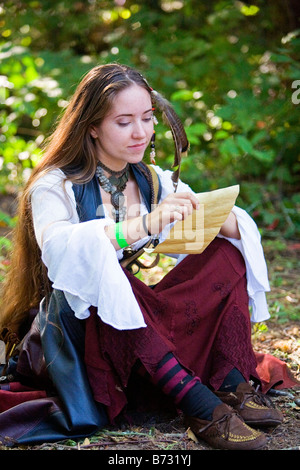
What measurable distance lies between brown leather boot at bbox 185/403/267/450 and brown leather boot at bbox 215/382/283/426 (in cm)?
9

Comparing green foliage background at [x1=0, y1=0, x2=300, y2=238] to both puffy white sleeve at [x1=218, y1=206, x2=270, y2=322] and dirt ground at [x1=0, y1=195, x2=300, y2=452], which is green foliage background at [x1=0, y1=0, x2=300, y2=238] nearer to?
dirt ground at [x1=0, y1=195, x2=300, y2=452]

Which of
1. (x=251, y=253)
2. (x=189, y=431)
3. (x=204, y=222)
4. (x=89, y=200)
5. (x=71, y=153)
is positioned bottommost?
(x=189, y=431)

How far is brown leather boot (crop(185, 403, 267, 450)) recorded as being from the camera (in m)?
1.77

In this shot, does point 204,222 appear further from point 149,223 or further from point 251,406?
point 251,406

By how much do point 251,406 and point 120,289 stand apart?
0.59 m

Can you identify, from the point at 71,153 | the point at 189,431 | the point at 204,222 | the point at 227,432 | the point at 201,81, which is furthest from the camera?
the point at 201,81

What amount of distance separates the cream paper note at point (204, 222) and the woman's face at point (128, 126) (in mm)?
288

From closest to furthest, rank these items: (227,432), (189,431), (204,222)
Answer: (227,432)
(189,431)
(204,222)

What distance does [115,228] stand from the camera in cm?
185

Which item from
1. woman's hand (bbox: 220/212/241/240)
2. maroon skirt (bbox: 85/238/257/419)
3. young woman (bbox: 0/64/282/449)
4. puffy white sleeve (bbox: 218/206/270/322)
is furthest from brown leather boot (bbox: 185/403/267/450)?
woman's hand (bbox: 220/212/241/240)

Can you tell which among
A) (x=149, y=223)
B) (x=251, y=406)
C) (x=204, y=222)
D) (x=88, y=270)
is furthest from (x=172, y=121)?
(x=251, y=406)

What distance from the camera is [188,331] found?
6.72ft

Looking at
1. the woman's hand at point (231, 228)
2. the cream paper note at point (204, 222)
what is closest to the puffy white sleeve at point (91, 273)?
the cream paper note at point (204, 222)

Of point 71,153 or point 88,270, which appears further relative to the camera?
point 71,153
